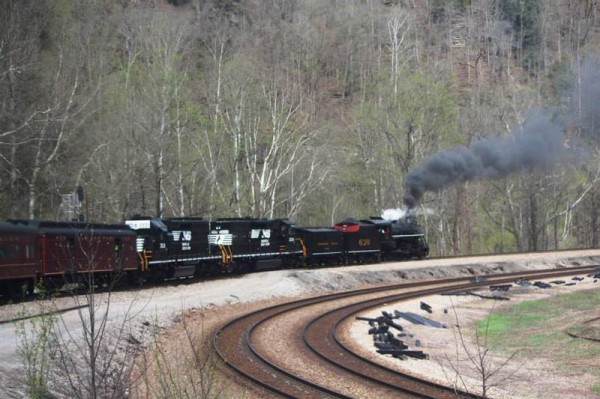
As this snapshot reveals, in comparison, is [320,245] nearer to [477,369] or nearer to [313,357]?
[313,357]

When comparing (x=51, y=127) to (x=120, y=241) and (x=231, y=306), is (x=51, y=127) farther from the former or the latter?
(x=231, y=306)

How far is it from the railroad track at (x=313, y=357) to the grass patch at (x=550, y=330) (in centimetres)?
230

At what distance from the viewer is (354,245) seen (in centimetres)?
3997

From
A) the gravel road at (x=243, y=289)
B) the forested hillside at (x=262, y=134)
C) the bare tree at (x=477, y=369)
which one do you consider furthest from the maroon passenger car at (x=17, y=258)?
the bare tree at (x=477, y=369)

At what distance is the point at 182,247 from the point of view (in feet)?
99.8

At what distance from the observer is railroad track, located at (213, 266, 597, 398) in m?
12.7

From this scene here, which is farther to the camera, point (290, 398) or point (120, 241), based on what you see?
point (120, 241)

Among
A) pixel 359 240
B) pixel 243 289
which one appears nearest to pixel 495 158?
pixel 359 240

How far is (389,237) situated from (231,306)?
1861 centimetres

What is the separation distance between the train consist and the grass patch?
1071 cm

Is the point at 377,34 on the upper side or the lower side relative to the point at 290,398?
upper

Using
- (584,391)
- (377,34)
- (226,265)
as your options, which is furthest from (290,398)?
(377,34)

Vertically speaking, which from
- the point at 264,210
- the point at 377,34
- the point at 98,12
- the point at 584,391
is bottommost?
the point at 584,391

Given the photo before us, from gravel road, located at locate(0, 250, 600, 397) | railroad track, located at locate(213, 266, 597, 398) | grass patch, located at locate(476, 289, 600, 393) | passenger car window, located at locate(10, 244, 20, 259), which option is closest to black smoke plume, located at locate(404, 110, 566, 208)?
gravel road, located at locate(0, 250, 600, 397)
